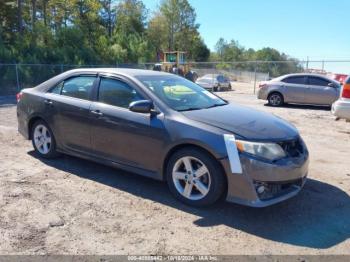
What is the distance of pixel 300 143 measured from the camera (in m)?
4.80

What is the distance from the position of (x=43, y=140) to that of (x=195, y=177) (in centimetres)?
302

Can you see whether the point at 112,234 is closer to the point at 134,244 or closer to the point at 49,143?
the point at 134,244

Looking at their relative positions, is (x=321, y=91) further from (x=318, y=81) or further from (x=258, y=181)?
(x=258, y=181)

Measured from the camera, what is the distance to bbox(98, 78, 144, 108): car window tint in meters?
5.19

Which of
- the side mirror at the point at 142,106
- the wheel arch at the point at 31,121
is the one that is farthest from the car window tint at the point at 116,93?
the wheel arch at the point at 31,121

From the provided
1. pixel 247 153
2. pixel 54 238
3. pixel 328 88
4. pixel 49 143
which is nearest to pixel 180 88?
pixel 247 153

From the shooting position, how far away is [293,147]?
4625mm

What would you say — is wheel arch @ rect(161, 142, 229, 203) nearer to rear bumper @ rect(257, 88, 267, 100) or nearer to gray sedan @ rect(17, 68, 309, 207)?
gray sedan @ rect(17, 68, 309, 207)

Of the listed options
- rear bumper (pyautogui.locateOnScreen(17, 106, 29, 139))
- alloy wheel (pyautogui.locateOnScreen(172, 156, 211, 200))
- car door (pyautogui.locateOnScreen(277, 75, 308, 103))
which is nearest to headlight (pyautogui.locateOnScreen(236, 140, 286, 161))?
alloy wheel (pyautogui.locateOnScreen(172, 156, 211, 200))

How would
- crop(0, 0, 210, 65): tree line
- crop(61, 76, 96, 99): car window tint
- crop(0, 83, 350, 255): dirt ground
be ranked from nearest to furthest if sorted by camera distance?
1. crop(0, 83, 350, 255): dirt ground
2. crop(61, 76, 96, 99): car window tint
3. crop(0, 0, 210, 65): tree line

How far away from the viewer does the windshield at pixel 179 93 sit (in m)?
5.07

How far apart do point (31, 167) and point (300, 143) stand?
3.91 metres

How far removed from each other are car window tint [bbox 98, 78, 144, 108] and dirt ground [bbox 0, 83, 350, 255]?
3.57 ft

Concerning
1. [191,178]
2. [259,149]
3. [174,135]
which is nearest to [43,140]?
[174,135]
